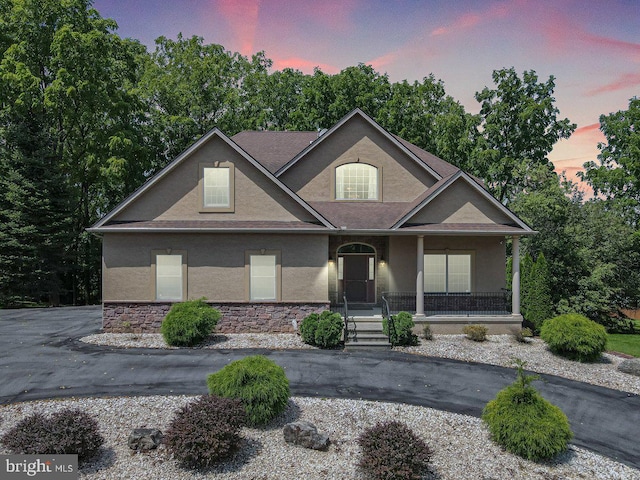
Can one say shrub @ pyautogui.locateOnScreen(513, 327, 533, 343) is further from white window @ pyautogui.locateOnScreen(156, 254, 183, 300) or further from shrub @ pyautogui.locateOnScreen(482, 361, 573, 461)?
white window @ pyautogui.locateOnScreen(156, 254, 183, 300)

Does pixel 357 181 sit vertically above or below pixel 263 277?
above

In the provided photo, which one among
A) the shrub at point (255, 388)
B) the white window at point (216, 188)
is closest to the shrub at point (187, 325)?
the white window at point (216, 188)

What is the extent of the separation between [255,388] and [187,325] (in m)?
6.51

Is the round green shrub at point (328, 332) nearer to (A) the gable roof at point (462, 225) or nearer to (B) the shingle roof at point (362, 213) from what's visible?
(B) the shingle roof at point (362, 213)

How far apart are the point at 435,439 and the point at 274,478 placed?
336cm

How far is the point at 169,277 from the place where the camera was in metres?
16.7

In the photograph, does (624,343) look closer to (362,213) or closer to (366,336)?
(366,336)

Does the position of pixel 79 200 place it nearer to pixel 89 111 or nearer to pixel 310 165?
pixel 89 111

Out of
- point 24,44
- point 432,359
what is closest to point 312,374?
point 432,359

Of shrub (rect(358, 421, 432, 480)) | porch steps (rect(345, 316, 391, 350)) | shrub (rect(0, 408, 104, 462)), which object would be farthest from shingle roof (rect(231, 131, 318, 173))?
shrub (rect(358, 421, 432, 480))

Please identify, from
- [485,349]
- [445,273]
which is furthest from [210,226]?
[485,349]

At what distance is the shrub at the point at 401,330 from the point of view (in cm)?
Result: 1495

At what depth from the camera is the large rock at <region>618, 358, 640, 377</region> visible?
12765 mm

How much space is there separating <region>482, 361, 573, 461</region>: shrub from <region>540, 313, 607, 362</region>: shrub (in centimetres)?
666
